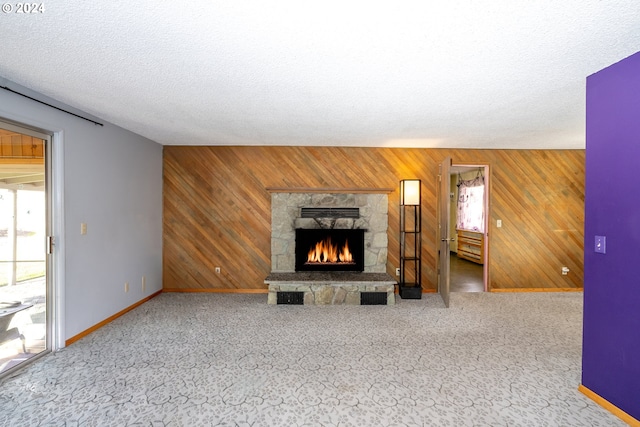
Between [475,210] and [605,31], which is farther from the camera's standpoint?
[475,210]

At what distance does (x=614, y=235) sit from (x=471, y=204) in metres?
5.76

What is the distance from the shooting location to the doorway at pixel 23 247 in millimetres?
2473

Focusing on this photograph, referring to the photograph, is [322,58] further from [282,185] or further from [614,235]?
[282,185]

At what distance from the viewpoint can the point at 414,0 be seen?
4.72 feet

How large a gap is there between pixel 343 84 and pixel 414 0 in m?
1.00

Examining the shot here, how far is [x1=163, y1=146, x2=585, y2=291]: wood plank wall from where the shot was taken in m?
4.80

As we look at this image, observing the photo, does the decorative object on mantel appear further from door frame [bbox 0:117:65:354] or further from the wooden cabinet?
door frame [bbox 0:117:65:354]

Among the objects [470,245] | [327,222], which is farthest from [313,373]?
[470,245]

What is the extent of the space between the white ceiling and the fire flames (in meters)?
2.13

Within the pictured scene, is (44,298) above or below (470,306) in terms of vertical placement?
above

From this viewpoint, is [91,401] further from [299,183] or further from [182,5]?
[299,183]

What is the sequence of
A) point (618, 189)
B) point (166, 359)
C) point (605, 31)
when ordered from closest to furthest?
1. point (605, 31)
2. point (618, 189)
3. point (166, 359)

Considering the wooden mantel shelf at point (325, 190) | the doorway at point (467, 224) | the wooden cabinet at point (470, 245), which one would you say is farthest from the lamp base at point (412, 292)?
the wooden cabinet at point (470, 245)

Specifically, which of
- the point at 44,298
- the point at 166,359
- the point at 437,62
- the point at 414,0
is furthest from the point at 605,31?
the point at 44,298
